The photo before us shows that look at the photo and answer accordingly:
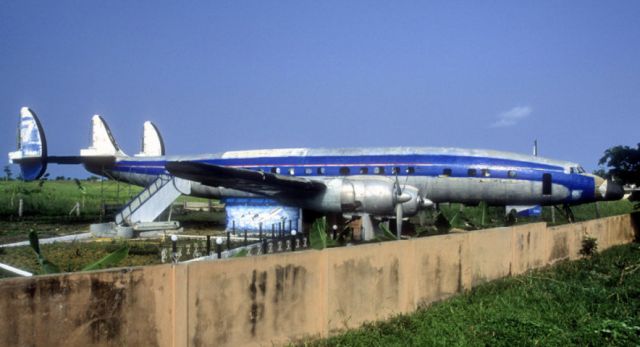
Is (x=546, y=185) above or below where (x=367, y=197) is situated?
above

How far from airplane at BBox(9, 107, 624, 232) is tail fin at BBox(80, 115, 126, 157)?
29.4 ft

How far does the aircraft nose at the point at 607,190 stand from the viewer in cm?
1989

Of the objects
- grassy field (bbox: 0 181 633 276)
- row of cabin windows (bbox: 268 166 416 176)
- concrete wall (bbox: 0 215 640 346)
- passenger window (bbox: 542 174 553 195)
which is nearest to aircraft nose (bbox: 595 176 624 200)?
passenger window (bbox: 542 174 553 195)

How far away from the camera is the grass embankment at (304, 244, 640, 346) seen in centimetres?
682

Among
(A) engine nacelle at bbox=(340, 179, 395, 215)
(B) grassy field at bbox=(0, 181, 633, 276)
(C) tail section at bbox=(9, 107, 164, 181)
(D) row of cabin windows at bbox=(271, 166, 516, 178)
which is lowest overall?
(B) grassy field at bbox=(0, 181, 633, 276)

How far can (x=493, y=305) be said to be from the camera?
28.6 feet

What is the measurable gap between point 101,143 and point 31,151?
3512mm

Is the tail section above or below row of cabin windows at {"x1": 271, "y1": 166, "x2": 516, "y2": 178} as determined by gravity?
above

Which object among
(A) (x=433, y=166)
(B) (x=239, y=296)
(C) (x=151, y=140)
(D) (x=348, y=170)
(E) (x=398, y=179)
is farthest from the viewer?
(C) (x=151, y=140)

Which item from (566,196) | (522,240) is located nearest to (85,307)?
(522,240)

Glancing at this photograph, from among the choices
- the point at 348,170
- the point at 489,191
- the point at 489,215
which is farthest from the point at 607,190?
the point at 348,170

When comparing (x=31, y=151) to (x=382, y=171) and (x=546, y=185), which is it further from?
(x=546, y=185)

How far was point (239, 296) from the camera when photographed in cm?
587

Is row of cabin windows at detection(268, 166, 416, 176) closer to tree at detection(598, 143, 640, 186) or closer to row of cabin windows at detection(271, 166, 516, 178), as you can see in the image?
row of cabin windows at detection(271, 166, 516, 178)
